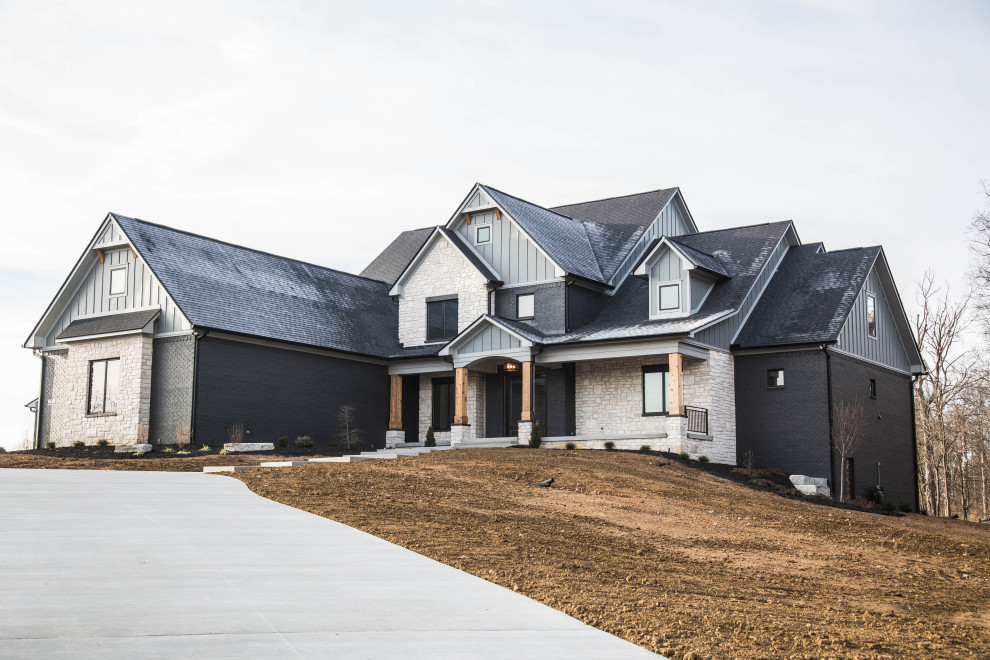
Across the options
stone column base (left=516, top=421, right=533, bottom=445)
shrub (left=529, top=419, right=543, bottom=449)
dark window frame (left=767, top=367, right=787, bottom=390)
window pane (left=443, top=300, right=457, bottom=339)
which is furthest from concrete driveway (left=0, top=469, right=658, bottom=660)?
window pane (left=443, top=300, right=457, bottom=339)

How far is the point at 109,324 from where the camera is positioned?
27297 mm

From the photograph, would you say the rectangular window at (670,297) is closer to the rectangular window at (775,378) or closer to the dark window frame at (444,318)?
the rectangular window at (775,378)

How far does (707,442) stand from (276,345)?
12441 mm

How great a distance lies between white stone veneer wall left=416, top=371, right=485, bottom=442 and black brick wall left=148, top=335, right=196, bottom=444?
7.87 meters

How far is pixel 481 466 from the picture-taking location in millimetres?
19359

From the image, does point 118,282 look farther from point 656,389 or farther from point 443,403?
point 656,389

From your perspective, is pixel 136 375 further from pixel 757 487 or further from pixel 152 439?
pixel 757 487

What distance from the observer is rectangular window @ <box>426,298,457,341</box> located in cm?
3080

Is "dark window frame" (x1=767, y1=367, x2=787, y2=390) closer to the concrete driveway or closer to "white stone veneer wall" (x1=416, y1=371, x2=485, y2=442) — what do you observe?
"white stone veneer wall" (x1=416, y1=371, x2=485, y2=442)

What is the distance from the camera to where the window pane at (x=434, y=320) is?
31109 millimetres

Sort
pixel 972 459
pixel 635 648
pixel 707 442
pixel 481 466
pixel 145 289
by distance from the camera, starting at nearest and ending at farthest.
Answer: pixel 635 648, pixel 481 466, pixel 707 442, pixel 145 289, pixel 972 459

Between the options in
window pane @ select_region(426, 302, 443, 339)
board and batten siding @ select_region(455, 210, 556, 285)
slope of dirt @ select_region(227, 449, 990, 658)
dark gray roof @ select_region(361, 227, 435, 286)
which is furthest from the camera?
dark gray roof @ select_region(361, 227, 435, 286)

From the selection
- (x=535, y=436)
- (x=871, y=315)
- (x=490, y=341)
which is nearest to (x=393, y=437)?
(x=490, y=341)

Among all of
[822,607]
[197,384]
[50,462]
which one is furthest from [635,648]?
[197,384]
